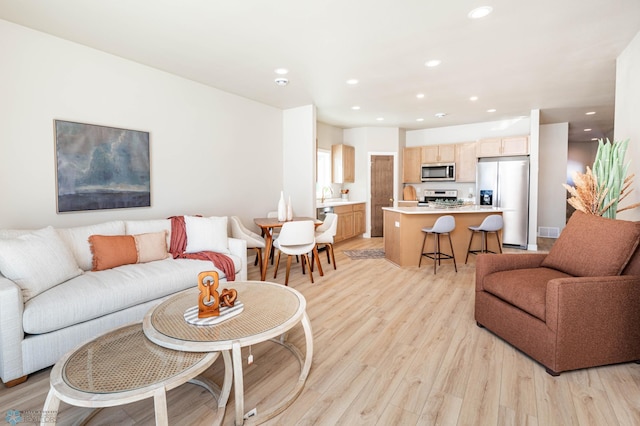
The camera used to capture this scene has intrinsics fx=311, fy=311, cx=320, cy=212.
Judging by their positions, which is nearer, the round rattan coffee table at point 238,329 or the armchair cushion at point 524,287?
the round rattan coffee table at point 238,329

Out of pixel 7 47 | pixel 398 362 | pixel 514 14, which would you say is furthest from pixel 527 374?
pixel 7 47

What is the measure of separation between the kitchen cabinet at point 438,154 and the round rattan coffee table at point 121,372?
22.0 feet

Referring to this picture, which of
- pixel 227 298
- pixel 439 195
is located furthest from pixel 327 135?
pixel 227 298

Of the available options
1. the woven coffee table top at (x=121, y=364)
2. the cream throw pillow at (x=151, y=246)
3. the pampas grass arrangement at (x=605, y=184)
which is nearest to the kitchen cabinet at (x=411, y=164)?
the pampas grass arrangement at (x=605, y=184)

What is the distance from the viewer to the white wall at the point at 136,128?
2742 millimetres

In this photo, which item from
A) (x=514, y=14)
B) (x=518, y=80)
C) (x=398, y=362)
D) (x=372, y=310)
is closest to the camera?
(x=398, y=362)

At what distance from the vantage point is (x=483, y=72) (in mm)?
3822

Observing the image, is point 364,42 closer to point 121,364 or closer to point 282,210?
point 282,210

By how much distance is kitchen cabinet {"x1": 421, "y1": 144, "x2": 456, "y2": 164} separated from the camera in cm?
698

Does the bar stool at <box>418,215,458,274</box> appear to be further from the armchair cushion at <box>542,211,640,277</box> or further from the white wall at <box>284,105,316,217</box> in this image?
the white wall at <box>284,105,316,217</box>

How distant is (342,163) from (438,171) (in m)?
2.19

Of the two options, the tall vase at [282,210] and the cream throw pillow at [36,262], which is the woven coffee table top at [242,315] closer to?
the cream throw pillow at [36,262]

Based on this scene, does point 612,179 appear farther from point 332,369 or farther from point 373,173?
point 373,173

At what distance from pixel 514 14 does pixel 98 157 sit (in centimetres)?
408
